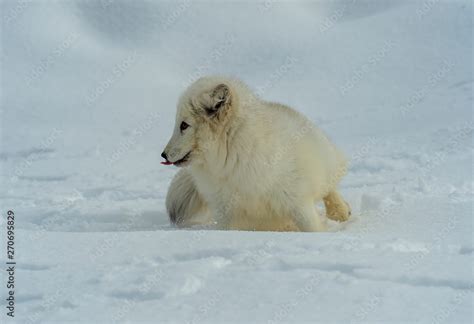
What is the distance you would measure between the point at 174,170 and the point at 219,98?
4.92 m

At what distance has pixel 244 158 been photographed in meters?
4.74

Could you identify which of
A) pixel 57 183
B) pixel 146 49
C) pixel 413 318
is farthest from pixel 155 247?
pixel 146 49

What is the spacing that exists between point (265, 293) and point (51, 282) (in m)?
1.08

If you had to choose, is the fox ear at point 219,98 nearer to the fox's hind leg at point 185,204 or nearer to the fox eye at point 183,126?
the fox eye at point 183,126

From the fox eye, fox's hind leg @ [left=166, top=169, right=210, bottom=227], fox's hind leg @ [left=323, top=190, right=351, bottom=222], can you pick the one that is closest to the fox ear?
the fox eye

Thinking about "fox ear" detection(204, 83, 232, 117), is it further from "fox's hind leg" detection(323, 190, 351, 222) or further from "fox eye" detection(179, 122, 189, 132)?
"fox's hind leg" detection(323, 190, 351, 222)

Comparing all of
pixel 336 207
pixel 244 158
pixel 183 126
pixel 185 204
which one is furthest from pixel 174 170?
pixel 244 158

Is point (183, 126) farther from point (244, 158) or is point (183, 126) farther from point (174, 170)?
point (174, 170)

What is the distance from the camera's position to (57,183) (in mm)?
8547

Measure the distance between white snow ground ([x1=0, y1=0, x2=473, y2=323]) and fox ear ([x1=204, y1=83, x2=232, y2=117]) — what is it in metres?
0.99

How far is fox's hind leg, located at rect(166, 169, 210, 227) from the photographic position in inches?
220

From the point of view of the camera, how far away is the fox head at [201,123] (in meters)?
4.73

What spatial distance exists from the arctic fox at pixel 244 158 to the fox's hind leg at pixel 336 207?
2.33 feet

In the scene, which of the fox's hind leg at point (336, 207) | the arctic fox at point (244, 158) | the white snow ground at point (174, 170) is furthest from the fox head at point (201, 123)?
the fox's hind leg at point (336, 207)
